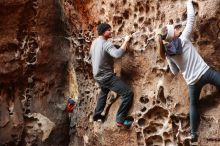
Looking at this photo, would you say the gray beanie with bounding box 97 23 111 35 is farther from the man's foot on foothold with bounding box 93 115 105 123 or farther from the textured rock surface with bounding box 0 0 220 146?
the man's foot on foothold with bounding box 93 115 105 123

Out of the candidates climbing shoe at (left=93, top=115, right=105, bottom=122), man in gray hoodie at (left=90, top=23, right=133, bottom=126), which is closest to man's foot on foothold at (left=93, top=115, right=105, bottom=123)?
climbing shoe at (left=93, top=115, right=105, bottom=122)

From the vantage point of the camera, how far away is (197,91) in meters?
5.14

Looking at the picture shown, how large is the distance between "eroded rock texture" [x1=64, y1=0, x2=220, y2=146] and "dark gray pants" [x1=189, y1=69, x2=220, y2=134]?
5.2 inches

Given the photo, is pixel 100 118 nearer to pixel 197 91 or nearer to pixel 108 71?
pixel 108 71

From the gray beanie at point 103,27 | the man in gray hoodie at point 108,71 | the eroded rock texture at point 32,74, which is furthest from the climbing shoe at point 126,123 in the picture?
the eroded rock texture at point 32,74

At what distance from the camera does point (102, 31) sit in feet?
19.3

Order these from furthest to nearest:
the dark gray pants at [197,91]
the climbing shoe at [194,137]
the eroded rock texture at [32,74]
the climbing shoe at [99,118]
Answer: the eroded rock texture at [32,74]
the climbing shoe at [99,118]
the climbing shoe at [194,137]
the dark gray pants at [197,91]

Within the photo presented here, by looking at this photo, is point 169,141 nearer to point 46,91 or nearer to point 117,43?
point 117,43

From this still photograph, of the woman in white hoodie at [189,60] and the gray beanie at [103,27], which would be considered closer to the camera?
the woman in white hoodie at [189,60]

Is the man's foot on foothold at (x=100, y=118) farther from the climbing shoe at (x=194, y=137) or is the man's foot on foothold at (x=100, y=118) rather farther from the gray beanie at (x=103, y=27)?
the climbing shoe at (x=194, y=137)

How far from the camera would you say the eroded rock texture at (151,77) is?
5.32 meters

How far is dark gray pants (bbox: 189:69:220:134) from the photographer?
5015mm

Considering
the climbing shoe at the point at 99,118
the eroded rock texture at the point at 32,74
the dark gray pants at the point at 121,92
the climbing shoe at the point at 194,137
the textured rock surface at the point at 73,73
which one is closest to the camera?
the climbing shoe at the point at 194,137

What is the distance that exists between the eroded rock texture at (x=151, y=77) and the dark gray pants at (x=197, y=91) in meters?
0.13
